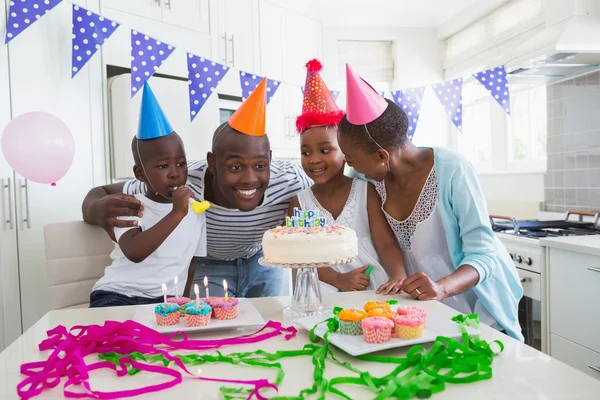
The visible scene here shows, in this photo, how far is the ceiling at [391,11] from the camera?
4895 mm

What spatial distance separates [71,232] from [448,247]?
1458 millimetres

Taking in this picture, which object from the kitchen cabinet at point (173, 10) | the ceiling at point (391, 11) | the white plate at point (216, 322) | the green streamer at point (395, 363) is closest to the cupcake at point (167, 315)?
the white plate at point (216, 322)

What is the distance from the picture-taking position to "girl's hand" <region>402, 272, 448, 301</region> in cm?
144

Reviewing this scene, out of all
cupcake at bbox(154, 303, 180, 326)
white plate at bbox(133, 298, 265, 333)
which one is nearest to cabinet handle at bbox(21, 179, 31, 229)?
white plate at bbox(133, 298, 265, 333)

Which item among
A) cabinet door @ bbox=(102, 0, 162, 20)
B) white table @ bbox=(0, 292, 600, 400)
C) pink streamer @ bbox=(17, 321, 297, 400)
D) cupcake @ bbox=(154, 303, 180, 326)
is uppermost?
cabinet door @ bbox=(102, 0, 162, 20)

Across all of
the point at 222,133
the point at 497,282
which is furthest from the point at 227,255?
the point at 497,282

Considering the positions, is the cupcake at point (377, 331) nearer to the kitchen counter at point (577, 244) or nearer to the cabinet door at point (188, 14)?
the kitchen counter at point (577, 244)

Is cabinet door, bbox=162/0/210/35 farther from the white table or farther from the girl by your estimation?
the white table

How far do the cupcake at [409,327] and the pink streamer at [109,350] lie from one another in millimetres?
253

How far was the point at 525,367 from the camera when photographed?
0.95 meters

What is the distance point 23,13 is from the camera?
237 cm

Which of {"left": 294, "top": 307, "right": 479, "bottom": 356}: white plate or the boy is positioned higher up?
the boy

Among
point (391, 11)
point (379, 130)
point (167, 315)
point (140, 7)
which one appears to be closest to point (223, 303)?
point (167, 315)

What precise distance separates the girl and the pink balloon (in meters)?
0.96
